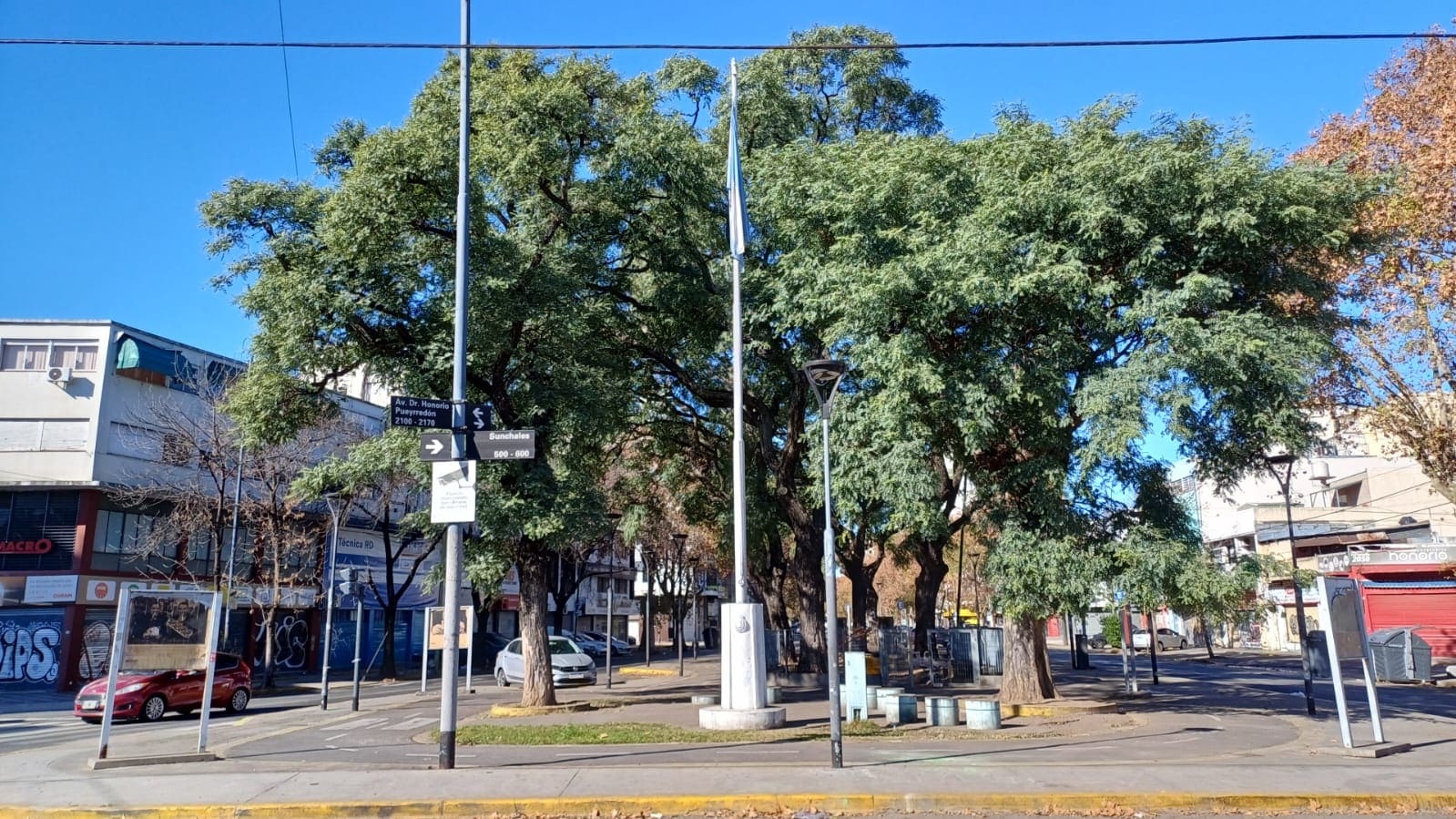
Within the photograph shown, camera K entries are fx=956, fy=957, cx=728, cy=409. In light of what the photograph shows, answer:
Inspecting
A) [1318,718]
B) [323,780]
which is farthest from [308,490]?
[1318,718]

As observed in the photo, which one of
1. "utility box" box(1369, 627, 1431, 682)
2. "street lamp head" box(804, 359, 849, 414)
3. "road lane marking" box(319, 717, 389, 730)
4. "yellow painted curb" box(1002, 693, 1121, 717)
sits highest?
"street lamp head" box(804, 359, 849, 414)

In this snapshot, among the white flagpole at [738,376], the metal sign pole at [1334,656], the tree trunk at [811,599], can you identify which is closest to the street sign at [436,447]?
the white flagpole at [738,376]

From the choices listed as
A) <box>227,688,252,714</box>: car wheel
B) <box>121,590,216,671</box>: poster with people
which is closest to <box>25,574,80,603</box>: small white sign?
<box>227,688,252,714</box>: car wheel

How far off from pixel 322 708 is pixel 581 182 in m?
14.2

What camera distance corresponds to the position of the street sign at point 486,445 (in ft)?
39.7

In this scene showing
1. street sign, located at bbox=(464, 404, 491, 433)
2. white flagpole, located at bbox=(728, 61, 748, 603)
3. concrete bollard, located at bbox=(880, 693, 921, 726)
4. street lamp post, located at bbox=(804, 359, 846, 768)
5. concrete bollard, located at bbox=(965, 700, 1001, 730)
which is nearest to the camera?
street lamp post, located at bbox=(804, 359, 846, 768)

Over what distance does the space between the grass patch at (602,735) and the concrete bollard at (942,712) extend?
127 inches

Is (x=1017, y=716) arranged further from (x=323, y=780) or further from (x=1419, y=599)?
(x=1419, y=599)

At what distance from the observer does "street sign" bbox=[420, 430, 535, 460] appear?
1211 cm

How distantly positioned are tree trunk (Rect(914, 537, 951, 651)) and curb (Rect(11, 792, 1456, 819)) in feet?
67.3

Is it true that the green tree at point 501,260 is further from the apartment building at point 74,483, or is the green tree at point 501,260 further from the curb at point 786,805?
the apartment building at point 74,483

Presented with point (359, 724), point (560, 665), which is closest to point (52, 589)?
point (560, 665)

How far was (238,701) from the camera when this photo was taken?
23438mm

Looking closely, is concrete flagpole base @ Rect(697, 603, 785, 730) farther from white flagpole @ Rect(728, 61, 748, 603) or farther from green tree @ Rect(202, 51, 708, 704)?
green tree @ Rect(202, 51, 708, 704)
